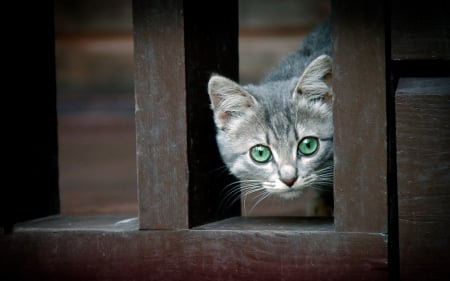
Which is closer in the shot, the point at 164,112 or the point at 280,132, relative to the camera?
the point at 164,112

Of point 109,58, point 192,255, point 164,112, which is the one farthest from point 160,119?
point 109,58

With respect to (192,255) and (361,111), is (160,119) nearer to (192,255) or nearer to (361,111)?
(192,255)

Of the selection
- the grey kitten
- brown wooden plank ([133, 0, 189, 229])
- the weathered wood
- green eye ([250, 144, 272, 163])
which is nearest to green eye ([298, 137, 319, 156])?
the grey kitten

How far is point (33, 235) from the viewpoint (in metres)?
2.19

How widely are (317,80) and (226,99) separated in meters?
0.31

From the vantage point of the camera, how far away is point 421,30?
1892 mm

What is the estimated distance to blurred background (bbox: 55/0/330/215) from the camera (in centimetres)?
614

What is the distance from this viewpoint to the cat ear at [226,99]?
2.46 meters

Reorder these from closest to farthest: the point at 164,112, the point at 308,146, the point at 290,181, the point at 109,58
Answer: the point at 164,112 → the point at 290,181 → the point at 308,146 → the point at 109,58

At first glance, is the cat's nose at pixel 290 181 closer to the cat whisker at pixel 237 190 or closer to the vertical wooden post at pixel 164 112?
the cat whisker at pixel 237 190

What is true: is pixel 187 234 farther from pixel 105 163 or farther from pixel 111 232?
pixel 105 163

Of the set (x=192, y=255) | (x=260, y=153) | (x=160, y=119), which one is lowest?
(x=192, y=255)

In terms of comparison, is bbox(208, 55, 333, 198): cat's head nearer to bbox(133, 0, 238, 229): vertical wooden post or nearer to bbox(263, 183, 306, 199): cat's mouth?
bbox(263, 183, 306, 199): cat's mouth

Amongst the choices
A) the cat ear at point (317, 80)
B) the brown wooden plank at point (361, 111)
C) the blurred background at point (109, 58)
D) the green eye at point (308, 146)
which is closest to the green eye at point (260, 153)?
the green eye at point (308, 146)
